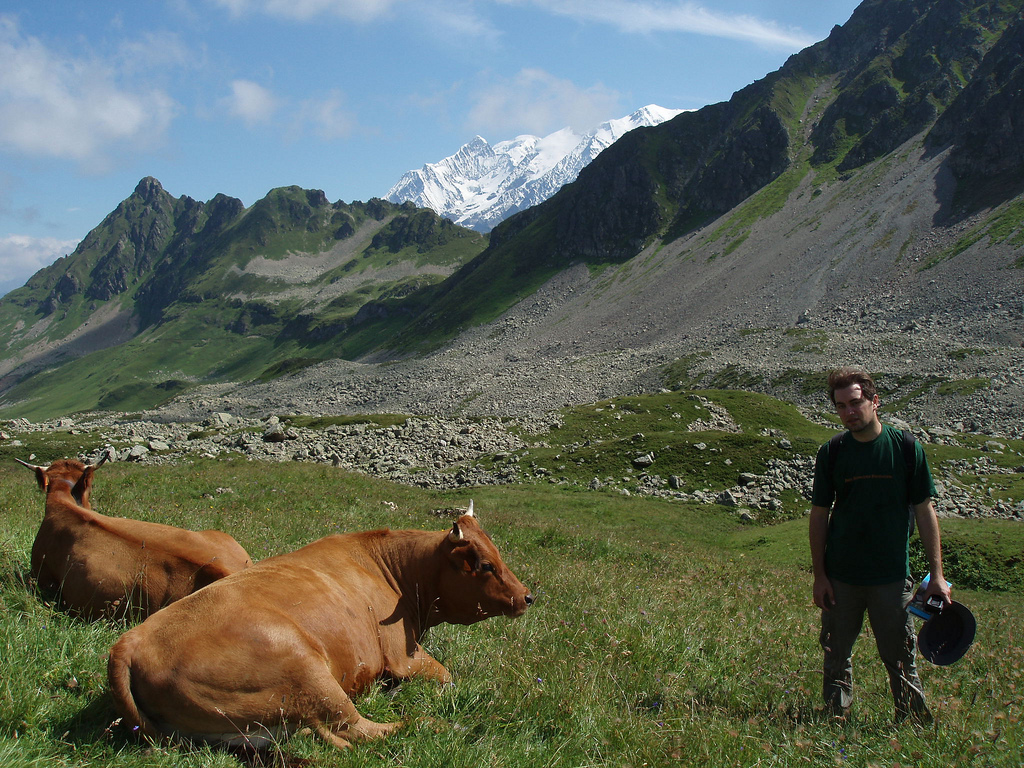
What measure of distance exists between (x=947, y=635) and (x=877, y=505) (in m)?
1.44

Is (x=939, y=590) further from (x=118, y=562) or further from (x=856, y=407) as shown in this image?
(x=118, y=562)

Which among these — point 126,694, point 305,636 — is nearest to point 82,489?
point 126,694

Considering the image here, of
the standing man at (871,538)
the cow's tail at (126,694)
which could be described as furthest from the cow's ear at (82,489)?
the standing man at (871,538)

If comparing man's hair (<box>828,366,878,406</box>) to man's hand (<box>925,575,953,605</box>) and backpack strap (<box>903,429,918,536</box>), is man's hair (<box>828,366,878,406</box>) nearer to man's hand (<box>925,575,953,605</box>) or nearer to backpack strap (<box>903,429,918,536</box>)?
backpack strap (<box>903,429,918,536</box>)

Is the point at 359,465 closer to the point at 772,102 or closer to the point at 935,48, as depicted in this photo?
the point at 772,102

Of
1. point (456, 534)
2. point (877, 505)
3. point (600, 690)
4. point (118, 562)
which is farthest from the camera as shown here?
point (118, 562)

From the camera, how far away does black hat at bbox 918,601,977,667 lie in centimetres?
571

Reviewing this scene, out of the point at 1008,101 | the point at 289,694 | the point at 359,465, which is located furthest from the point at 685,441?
the point at 1008,101

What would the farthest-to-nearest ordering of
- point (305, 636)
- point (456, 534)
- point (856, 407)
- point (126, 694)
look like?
point (456, 534), point (856, 407), point (305, 636), point (126, 694)

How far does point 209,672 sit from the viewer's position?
4527 millimetres

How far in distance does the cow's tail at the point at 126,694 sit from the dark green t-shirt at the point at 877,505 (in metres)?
6.07

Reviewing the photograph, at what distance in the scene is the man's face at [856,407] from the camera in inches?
229

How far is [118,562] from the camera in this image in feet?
23.0

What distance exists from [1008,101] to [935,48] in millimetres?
63911
